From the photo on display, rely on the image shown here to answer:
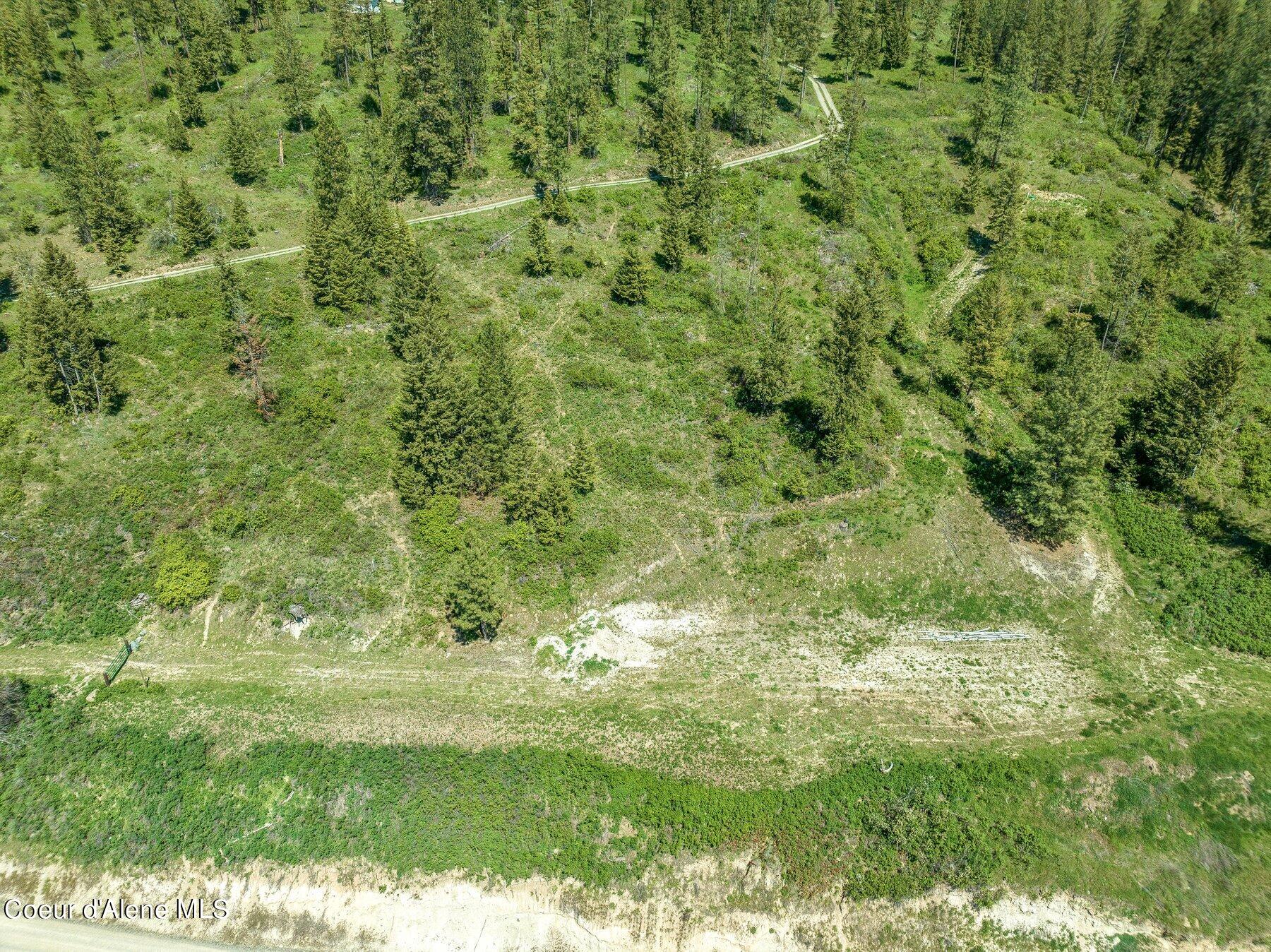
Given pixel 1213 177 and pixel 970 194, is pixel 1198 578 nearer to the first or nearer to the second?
pixel 970 194

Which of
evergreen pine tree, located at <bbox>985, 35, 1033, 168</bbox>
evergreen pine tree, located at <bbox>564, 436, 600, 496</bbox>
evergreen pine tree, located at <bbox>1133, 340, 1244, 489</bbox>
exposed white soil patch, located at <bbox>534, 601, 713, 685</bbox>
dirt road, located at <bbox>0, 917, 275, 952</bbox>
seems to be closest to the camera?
dirt road, located at <bbox>0, 917, 275, 952</bbox>

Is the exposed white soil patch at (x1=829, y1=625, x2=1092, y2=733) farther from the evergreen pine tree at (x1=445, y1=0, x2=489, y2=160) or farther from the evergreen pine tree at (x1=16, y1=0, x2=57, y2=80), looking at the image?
the evergreen pine tree at (x1=16, y1=0, x2=57, y2=80)

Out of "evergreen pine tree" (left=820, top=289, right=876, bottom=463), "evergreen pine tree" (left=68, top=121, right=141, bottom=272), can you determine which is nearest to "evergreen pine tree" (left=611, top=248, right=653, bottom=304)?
"evergreen pine tree" (left=820, top=289, right=876, bottom=463)

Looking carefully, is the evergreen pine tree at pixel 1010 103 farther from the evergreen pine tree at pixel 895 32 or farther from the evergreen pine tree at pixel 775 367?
the evergreen pine tree at pixel 775 367

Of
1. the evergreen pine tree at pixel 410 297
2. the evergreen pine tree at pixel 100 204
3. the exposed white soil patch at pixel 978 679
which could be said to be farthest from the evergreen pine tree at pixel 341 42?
the exposed white soil patch at pixel 978 679

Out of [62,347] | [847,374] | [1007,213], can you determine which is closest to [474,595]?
[847,374]

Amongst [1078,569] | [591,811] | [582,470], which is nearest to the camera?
[591,811]
